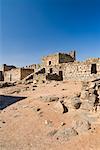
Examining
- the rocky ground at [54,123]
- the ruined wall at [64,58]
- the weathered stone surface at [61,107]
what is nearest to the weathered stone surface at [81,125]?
the rocky ground at [54,123]

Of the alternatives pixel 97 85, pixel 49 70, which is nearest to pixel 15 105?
pixel 97 85

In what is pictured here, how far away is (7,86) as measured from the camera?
26875 mm

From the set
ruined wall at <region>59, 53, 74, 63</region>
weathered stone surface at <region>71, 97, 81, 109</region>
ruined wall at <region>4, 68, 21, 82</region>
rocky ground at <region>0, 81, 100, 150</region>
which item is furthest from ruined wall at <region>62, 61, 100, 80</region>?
weathered stone surface at <region>71, 97, 81, 109</region>

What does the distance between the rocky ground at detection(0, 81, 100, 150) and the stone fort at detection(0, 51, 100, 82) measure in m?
10.2

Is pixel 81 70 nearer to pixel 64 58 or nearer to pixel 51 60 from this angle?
pixel 64 58

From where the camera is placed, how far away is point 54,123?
40.7 ft

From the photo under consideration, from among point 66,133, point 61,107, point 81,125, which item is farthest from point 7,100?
point 81,125

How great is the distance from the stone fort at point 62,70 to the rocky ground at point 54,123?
10.2 meters

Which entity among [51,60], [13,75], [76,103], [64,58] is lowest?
[76,103]

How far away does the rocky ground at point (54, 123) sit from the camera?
33.3 ft

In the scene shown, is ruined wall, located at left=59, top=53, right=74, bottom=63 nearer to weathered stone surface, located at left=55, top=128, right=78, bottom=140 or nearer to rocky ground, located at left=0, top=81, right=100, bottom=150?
rocky ground, located at left=0, top=81, right=100, bottom=150

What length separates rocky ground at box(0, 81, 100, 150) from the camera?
33.3 feet

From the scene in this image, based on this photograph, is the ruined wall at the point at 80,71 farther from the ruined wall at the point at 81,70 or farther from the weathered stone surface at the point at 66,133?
the weathered stone surface at the point at 66,133

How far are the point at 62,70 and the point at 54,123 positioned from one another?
16165 mm
